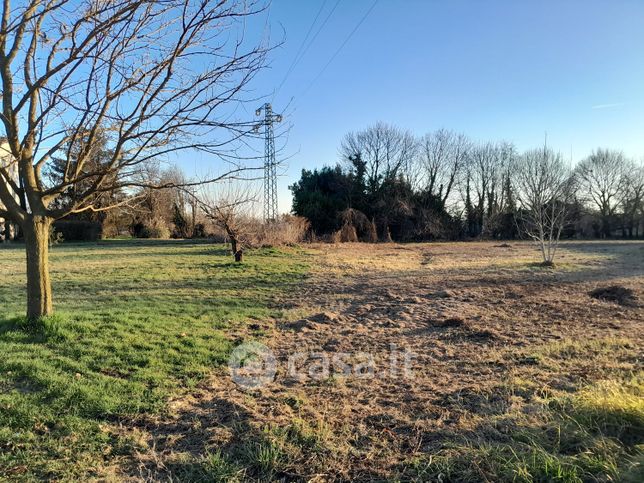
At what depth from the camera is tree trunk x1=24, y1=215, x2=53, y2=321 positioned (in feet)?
17.3

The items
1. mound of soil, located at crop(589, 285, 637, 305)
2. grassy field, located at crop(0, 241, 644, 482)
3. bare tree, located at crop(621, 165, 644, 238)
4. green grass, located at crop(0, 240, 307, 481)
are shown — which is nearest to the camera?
grassy field, located at crop(0, 241, 644, 482)

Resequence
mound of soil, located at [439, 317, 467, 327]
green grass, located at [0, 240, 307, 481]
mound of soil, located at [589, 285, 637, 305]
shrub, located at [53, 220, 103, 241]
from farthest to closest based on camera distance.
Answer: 1. shrub, located at [53, 220, 103, 241]
2. mound of soil, located at [589, 285, 637, 305]
3. mound of soil, located at [439, 317, 467, 327]
4. green grass, located at [0, 240, 307, 481]

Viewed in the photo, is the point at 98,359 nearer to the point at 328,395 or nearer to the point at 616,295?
the point at 328,395

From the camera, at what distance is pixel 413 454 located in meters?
2.75

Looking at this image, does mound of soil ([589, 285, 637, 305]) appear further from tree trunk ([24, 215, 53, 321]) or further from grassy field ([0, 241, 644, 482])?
tree trunk ([24, 215, 53, 321])

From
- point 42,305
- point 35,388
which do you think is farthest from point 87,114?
point 35,388

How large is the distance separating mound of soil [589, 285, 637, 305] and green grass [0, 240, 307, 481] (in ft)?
23.4

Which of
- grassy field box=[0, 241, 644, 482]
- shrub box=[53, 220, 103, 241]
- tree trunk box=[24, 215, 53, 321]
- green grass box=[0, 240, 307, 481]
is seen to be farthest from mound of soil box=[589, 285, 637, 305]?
shrub box=[53, 220, 103, 241]

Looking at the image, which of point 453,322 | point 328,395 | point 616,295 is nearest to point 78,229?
point 453,322

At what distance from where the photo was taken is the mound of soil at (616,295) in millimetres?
8203

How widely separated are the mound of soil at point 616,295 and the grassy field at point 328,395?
100mm

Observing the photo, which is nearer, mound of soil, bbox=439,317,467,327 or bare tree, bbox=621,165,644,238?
mound of soil, bbox=439,317,467,327

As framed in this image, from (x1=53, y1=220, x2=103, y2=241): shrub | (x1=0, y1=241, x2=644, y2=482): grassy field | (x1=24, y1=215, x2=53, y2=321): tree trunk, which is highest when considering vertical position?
A: (x1=53, y1=220, x2=103, y2=241): shrub

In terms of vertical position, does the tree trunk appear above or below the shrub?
below
